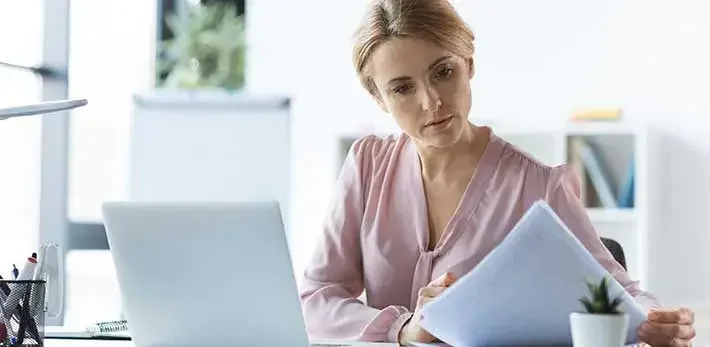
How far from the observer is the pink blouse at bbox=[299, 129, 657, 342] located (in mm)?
2023

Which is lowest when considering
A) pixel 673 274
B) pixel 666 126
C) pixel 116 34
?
pixel 673 274

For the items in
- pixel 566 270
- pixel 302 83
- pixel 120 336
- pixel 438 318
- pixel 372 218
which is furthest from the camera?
pixel 302 83

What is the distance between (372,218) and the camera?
6.98 ft

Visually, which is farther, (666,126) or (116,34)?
(116,34)

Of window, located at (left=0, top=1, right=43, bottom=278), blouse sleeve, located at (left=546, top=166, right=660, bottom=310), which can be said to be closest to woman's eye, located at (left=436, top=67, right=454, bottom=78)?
blouse sleeve, located at (left=546, top=166, right=660, bottom=310)

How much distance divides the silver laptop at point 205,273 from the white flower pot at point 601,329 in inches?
15.9

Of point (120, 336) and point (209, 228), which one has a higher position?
point (209, 228)

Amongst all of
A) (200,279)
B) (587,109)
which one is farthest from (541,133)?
(200,279)

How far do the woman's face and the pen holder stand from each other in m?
0.68

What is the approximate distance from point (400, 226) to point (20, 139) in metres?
2.87

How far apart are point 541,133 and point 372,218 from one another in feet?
9.24

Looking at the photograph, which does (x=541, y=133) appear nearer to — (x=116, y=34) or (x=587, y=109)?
(x=587, y=109)

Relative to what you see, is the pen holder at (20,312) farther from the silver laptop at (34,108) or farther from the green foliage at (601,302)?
the green foliage at (601,302)

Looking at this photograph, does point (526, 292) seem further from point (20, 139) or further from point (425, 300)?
point (20, 139)
